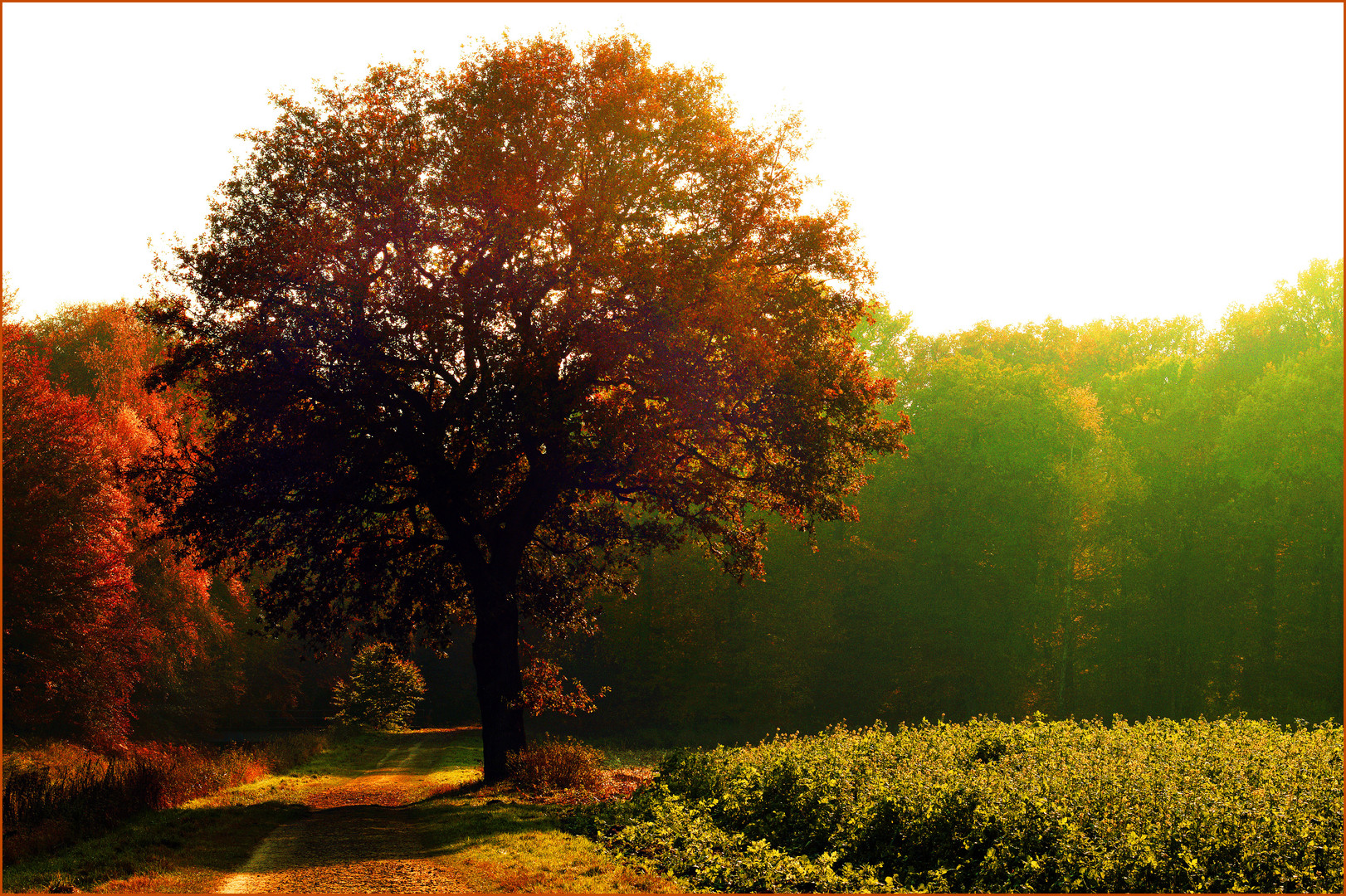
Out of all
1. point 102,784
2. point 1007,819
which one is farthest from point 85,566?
point 1007,819

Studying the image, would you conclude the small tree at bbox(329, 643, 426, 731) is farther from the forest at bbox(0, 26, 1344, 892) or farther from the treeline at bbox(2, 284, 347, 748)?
the treeline at bbox(2, 284, 347, 748)

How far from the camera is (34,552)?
26234mm

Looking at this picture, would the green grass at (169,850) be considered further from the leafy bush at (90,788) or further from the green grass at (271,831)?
the leafy bush at (90,788)

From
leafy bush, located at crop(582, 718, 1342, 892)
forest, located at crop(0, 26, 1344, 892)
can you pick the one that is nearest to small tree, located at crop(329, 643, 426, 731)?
forest, located at crop(0, 26, 1344, 892)

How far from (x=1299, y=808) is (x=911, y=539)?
108 ft

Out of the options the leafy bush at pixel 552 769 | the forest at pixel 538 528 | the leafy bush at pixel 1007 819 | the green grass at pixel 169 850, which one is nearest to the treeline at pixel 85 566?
the forest at pixel 538 528

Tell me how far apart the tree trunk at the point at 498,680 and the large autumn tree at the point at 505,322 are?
6cm

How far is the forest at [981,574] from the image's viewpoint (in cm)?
3534

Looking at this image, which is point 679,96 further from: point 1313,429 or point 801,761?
point 1313,429

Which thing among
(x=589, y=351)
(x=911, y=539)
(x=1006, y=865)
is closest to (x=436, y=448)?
(x=589, y=351)

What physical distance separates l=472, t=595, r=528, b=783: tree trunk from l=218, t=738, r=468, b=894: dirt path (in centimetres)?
191

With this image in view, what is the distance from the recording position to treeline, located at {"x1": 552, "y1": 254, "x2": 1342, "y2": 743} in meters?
36.8

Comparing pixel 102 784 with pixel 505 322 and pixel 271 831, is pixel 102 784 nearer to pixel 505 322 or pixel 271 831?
pixel 271 831

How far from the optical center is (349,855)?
43.8ft
